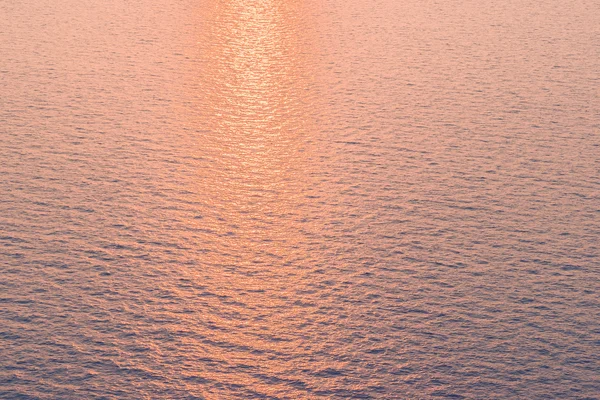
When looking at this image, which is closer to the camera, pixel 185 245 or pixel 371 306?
pixel 371 306

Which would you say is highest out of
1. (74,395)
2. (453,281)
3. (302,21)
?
(74,395)

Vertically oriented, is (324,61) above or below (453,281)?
below

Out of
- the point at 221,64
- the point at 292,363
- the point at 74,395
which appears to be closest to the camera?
the point at 74,395

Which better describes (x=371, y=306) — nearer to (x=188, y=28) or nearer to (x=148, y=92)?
(x=148, y=92)

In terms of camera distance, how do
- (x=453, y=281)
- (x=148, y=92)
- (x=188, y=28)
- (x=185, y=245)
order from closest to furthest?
(x=453, y=281), (x=185, y=245), (x=148, y=92), (x=188, y=28)

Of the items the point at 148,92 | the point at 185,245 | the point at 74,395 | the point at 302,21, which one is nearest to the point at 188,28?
the point at 302,21

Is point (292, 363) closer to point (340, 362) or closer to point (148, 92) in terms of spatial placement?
point (340, 362)
